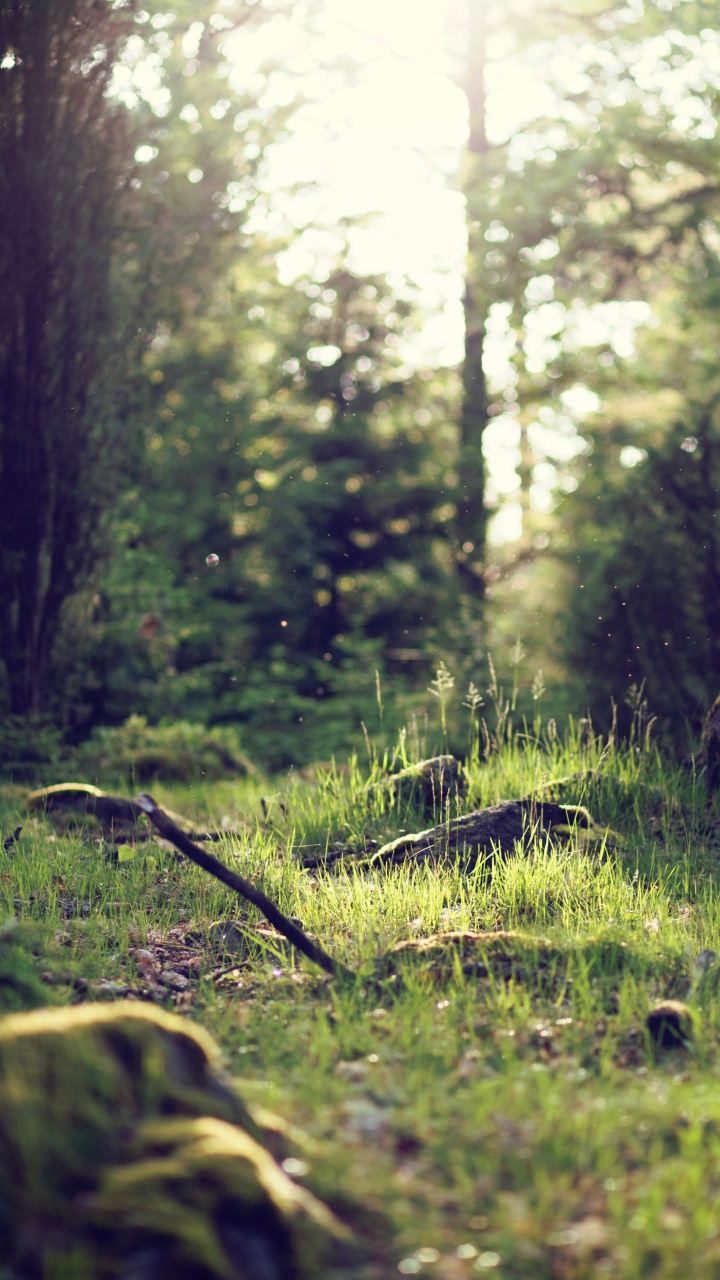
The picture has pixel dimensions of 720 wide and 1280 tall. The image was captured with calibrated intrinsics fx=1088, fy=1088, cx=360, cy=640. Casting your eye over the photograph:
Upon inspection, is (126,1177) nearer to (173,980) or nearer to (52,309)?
(173,980)

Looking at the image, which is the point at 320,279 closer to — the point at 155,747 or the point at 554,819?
the point at 155,747

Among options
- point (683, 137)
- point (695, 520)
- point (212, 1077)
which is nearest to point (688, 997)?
point (212, 1077)

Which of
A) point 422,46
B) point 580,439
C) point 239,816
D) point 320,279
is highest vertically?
point 422,46

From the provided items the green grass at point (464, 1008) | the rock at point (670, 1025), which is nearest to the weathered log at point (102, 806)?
the green grass at point (464, 1008)

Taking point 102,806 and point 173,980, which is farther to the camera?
point 102,806

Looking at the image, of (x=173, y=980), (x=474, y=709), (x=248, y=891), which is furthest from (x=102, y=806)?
(x=248, y=891)

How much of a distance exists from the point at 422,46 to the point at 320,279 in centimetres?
427

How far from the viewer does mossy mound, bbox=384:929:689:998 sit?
13.4ft

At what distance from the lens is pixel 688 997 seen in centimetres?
382

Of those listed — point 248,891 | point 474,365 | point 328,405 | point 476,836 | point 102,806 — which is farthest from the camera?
point 474,365

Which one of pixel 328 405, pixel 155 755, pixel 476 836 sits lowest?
pixel 155 755

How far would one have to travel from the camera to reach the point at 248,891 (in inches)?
156

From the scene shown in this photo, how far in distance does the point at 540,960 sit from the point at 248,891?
1.19 m

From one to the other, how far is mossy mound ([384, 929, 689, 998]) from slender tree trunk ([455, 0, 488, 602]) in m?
10.1
